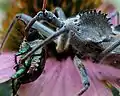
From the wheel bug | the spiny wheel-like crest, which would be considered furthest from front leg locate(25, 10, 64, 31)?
the spiny wheel-like crest

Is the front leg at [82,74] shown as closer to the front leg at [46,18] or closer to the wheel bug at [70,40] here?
the wheel bug at [70,40]

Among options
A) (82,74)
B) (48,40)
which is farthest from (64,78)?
(48,40)

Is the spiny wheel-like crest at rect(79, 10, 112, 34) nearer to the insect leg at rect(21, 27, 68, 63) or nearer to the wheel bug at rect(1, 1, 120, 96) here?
the wheel bug at rect(1, 1, 120, 96)

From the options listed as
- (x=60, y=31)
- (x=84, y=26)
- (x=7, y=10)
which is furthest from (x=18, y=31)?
(x=60, y=31)

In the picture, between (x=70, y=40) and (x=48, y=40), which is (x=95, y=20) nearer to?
(x=70, y=40)

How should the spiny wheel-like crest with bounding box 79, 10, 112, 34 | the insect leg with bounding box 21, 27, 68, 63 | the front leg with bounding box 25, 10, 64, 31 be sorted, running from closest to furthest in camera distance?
the insect leg with bounding box 21, 27, 68, 63, the front leg with bounding box 25, 10, 64, 31, the spiny wheel-like crest with bounding box 79, 10, 112, 34

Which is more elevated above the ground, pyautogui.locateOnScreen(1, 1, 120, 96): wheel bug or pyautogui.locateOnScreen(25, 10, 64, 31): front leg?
pyautogui.locateOnScreen(25, 10, 64, 31): front leg
